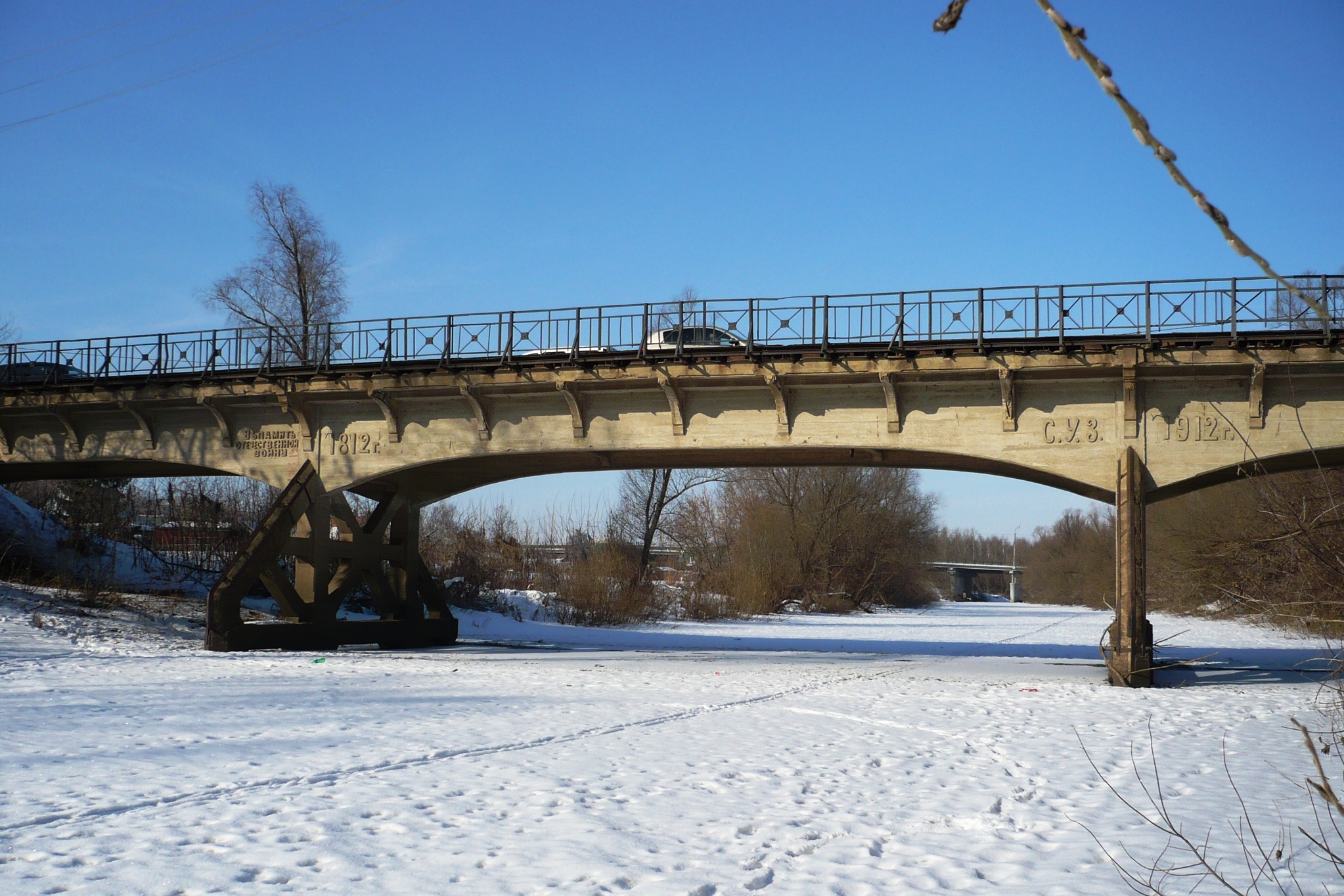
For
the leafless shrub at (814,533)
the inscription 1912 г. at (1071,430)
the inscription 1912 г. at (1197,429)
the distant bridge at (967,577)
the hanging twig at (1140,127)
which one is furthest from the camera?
the distant bridge at (967,577)

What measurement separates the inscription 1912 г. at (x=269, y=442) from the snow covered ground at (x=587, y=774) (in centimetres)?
606

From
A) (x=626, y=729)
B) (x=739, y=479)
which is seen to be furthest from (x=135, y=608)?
(x=739, y=479)

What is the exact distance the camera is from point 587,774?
1042cm

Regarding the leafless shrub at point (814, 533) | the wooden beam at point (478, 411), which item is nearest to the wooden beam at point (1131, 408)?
the wooden beam at point (478, 411)

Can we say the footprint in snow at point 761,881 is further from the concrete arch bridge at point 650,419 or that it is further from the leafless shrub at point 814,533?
the leafless shrub at point 814,533

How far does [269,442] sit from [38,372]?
27.9 feet

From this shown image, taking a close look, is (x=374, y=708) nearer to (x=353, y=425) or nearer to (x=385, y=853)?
(x=385, y=853)

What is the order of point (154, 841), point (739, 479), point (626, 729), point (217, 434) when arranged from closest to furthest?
point (154, 841) → point (626, 729) → point (217, 434) → point (739, 479)

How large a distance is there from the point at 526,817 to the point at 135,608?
24156 millimetres

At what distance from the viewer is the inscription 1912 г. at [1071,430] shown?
21.3 meters

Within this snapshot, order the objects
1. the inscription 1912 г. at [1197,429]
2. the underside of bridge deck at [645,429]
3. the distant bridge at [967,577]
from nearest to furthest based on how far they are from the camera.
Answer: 1. the underside of bridge deck at [645,429]
2. the inscription 1912 г. at [1197,429]
3. the distant bridge at [967,577]

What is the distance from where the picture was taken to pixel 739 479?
68.8m

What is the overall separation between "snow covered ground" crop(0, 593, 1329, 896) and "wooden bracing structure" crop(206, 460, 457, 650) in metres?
2.31

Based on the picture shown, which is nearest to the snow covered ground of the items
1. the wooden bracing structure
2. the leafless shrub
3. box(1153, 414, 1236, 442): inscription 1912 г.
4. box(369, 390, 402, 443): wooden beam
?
the wooden bracing structure
